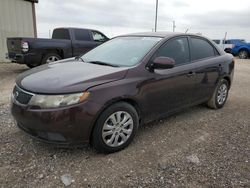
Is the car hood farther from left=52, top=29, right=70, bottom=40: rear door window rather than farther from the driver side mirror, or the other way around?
left=52, top=29, right=70, bottom=40: rear door window

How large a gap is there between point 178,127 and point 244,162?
1.21 metres

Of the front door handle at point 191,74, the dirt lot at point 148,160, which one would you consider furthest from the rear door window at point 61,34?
the front door handle at point 191,74

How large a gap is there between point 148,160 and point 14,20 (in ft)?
38.4

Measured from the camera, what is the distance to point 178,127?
414 centimetres

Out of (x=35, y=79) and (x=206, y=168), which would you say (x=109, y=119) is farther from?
(x=206, y=168)

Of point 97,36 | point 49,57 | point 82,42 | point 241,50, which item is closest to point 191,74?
point 49,57

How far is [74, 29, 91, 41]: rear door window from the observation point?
9.93 meters

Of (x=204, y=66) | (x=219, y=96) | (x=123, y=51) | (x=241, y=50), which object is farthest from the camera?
(x=241, y=50)

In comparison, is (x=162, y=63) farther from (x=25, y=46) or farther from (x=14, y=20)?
(x=14, y=20)

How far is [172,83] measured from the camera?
3.81 meters

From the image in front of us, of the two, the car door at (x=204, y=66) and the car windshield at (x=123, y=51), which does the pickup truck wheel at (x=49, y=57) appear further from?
the car door at (x=204, y=66)

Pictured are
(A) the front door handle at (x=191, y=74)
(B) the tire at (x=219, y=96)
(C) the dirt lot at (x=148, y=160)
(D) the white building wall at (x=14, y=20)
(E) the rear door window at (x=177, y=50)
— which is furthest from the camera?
(D) the white building wall at (x=14, y=20)

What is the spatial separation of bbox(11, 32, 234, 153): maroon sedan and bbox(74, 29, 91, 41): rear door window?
5764 mm

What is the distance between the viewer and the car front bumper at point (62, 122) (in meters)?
2.76
